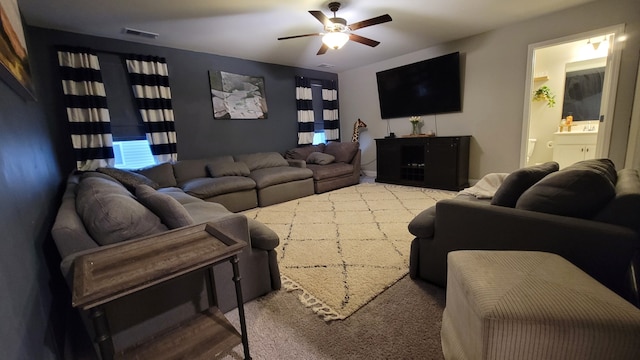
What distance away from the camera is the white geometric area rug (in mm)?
1711

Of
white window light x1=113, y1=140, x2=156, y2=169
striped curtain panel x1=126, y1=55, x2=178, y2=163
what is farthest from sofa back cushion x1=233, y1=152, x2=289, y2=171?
white window light x1=113, y1=140, x2=156, y2=169

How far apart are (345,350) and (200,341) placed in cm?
67

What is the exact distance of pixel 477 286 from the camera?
36.6 inches

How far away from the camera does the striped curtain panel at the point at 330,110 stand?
5.80 metres

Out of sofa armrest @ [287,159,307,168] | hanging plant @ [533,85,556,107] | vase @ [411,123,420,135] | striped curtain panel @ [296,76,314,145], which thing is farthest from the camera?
striped curtain panel @ [296,76,314,145]

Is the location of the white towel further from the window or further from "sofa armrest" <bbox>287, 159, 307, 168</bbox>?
the window

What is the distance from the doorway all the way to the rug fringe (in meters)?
3.82

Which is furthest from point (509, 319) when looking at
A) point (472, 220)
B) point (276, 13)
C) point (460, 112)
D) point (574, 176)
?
point (460, 112)

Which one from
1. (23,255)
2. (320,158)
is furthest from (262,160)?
(23,255)

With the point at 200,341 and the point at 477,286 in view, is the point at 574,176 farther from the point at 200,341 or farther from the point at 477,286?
the point at 200,341

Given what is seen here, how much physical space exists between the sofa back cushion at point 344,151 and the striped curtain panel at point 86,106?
11.7 ft

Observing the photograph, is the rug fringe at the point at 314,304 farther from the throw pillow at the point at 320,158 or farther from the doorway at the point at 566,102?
the doorway at the point at 566,102

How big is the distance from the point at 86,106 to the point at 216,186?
73.5 inches

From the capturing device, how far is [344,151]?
505 cm
